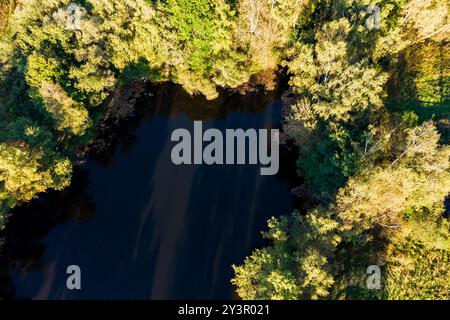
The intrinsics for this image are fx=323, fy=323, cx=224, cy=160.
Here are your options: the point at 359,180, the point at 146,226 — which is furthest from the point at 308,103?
the point at 146,226

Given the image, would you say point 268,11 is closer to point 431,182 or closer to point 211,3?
point 211,3

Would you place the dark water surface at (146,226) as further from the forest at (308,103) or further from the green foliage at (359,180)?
the green foliage at (359,180)

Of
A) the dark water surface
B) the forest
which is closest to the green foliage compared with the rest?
the forest

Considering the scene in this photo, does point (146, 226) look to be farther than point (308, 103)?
Yes

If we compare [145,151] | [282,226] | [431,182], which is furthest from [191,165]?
[431,182]

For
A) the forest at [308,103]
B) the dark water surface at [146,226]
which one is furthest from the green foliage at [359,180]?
the dark water surface at [146,226]

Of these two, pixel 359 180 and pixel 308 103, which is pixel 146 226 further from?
pixel 359 180

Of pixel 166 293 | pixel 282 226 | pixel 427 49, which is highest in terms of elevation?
pixel 427 49
